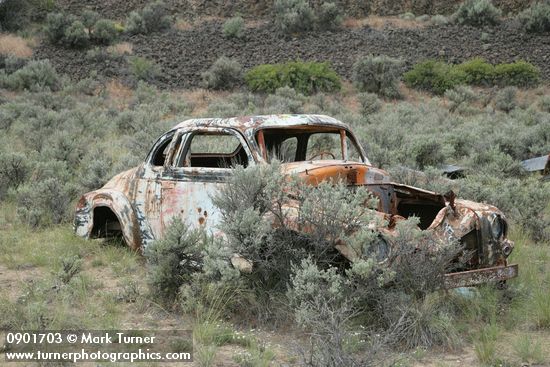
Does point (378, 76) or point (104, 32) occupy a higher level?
point (104, 32)

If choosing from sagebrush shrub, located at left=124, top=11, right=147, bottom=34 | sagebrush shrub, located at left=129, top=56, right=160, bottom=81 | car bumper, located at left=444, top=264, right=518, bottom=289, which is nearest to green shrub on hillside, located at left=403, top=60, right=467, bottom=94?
sagebrush shrub, located at left=129, top=56, right=160, bottom=81

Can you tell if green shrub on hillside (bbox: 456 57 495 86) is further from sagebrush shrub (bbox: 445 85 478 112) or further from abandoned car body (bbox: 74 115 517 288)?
abandoned car body (bbox: 74 115 517 288)

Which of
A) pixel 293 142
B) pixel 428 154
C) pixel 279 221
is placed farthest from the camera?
pixel 428 154

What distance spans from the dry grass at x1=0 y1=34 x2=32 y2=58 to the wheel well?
2567cm

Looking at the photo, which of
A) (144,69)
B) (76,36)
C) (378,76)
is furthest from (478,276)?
(76,36)

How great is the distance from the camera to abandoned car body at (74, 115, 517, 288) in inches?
242

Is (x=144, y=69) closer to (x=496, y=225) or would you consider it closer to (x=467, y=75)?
(x=467, y=75)

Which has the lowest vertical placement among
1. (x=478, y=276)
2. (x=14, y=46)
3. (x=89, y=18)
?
(x=478, y=276)

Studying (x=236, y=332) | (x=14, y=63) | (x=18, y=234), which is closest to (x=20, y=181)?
(x=18, y=234)

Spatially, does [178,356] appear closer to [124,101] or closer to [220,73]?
[124,101]

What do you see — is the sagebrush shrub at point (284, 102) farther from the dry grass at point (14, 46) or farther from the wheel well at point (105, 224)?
the wheel well at point (105, 224)

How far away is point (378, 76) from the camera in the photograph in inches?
1120

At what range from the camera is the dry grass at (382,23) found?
3612cm

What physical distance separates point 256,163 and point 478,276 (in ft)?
7.30
